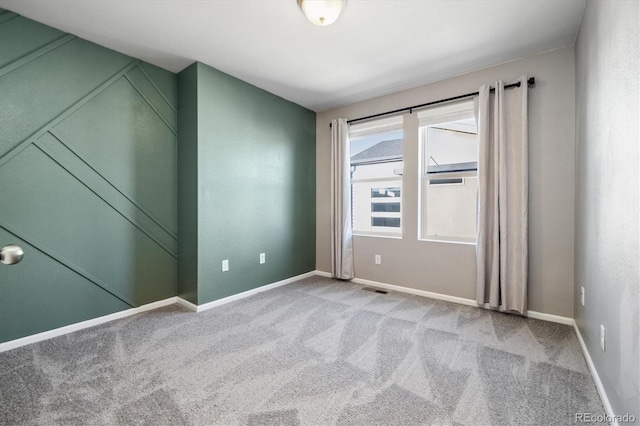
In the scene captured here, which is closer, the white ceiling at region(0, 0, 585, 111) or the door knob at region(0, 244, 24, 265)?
the door knob at region(0, 244, 24, 265)

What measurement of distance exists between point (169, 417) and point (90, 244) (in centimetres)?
178

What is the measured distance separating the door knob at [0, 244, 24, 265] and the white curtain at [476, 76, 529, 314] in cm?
318

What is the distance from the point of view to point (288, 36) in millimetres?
2320

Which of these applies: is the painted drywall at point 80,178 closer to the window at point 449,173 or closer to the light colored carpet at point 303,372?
the light colored carpet at point 303,372

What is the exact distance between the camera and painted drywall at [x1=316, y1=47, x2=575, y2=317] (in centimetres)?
242

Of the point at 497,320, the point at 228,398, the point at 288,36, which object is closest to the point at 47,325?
the point at 228,398

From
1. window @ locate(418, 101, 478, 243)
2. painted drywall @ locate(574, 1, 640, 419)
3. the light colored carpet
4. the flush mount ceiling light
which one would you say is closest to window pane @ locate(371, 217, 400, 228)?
window @ locate(418, 101, 478, 243)

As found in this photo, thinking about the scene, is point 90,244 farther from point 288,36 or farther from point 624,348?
point 624,348

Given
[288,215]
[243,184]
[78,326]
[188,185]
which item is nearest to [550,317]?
[288,215]

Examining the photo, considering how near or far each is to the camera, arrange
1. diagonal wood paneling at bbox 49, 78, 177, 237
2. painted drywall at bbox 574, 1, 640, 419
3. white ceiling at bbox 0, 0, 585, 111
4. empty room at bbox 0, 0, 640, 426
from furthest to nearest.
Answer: diagonal wood paneling at bbox 49, 78, 177, 237 < white ceiling at bbox 0, 0, 585, 111 < empty room at bbox 0, 0, 640, 426 < painted drywall at bbox 574, 1, 640, 419

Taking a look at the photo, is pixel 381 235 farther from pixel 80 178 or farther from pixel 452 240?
pixel 80 178

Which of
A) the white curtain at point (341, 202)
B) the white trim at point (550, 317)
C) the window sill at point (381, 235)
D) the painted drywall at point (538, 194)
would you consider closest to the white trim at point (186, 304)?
the white curtain at point (341, 202)

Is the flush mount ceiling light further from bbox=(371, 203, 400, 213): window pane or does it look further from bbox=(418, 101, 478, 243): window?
bbox=(371, 203, 400, 213): window pane

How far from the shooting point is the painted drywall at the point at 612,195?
1.09 meters
